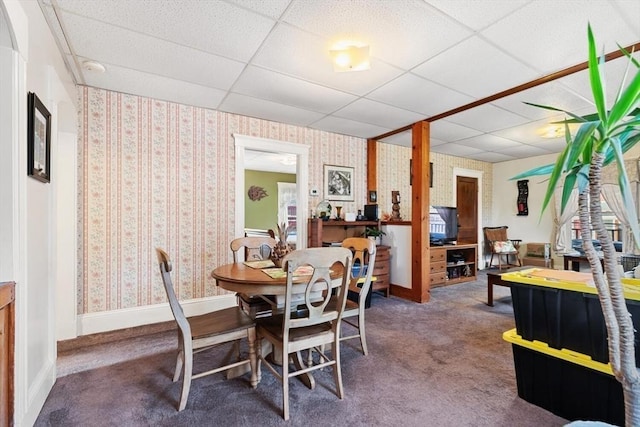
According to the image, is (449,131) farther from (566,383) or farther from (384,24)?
(566,383)

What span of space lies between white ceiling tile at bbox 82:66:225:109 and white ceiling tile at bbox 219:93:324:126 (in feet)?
Result: 0.48

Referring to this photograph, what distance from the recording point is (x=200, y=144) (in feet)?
11.1

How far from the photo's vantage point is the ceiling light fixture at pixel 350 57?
7.09 ft

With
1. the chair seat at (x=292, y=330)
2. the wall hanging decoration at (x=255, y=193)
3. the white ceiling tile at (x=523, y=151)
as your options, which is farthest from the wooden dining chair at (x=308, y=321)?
the wall hanging decoration at (x=255, y=193)

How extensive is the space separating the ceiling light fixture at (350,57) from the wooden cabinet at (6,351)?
2.30m

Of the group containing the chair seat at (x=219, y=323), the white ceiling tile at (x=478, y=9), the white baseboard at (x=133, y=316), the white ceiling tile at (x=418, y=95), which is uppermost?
the white ceiling tile at (x=478, y=9)

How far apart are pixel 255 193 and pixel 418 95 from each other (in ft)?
17.9

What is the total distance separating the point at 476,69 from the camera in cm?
252

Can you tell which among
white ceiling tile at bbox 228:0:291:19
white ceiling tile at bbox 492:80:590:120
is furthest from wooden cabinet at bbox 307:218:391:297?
white ceiling tile at bbox 228:0:291:19

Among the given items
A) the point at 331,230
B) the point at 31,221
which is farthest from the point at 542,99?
the point at 31,221

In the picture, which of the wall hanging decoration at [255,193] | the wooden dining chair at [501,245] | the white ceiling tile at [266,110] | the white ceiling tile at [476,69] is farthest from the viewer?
the wall hanging decoration at [255,193]

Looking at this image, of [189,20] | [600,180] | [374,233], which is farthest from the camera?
[374,233]

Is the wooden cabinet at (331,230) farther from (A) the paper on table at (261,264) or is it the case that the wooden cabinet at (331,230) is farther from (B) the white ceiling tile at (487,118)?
(B) the white ceiling tile at (487,118)

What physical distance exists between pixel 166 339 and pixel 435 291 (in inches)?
140
